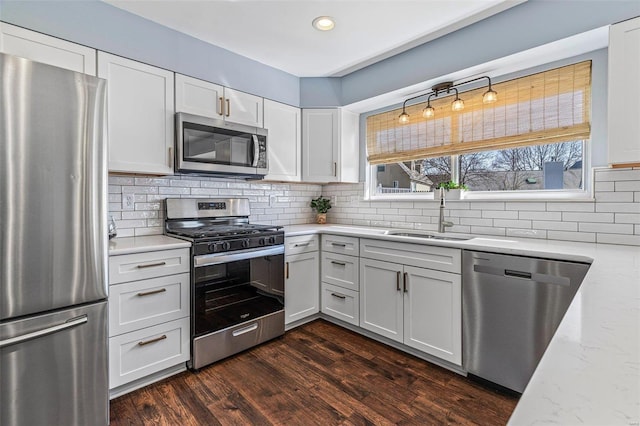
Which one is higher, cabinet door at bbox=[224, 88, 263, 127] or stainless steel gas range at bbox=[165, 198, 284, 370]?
cabinet door at bbox=[224, 88, 263, 127]

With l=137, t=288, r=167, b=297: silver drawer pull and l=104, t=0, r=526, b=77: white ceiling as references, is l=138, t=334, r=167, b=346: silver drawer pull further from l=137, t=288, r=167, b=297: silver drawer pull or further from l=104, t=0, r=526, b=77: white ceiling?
l=104, t=0, r=526, b=77: white ceiling

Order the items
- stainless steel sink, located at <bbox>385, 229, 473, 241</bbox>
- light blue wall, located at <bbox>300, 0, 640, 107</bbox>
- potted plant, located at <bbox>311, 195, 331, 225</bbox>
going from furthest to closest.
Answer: potted plant, located at <bbox>311, 195, 331, 225</bbox>
stainless steel sink, located at <bbox>385, 229, 473, 241</bbox>
light blue wall, located at <bbox>300, 0, 640, 107</bbox>

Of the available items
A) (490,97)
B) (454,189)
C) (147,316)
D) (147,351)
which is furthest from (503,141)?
(147,351)

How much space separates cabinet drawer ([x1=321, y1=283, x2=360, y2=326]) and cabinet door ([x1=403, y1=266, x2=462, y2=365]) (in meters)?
0.49

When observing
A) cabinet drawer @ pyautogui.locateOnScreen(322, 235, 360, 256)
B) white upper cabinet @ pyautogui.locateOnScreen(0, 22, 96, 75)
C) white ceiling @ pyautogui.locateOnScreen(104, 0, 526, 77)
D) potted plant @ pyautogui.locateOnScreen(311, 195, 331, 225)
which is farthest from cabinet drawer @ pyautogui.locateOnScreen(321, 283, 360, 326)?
white upper cabinet @ pyautogui.locateOnScreen(0, 22, 96, 75)

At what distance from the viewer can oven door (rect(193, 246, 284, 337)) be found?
7.16 ft

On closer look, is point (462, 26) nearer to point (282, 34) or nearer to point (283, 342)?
point (282, 34)

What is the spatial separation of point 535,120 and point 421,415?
2.14m

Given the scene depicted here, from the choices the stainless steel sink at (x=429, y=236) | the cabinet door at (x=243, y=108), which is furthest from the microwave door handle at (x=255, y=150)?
the stainless steel sink at (x=429, y=236)

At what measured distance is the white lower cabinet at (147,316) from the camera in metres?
1.87

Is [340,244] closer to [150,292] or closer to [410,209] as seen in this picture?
[410,209]

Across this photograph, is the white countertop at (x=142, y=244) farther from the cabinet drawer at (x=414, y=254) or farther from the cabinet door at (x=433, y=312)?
the cabinet door at (x=433, y=312)

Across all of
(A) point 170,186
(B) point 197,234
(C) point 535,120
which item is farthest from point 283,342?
(C) point 535,120

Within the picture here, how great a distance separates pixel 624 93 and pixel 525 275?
110 cm
